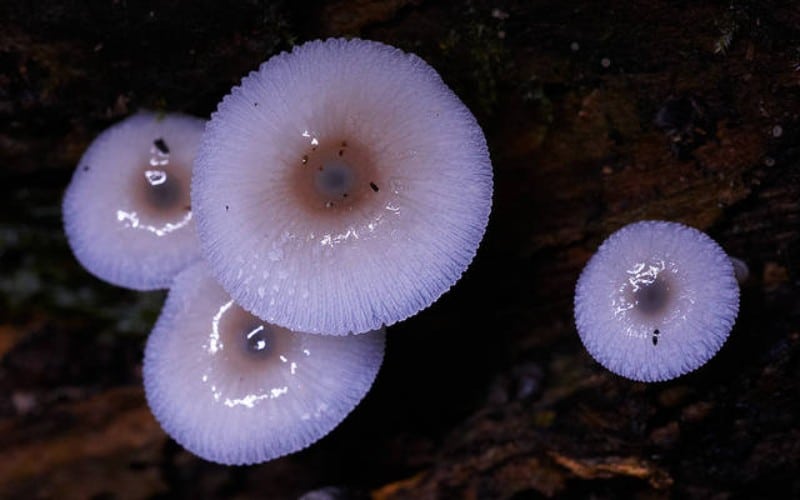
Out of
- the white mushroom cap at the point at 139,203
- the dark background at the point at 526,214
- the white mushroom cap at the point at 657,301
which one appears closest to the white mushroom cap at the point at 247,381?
the white mushroom cap at the point at 139,203

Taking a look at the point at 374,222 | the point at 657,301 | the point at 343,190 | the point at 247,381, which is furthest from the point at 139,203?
the point at 657,301

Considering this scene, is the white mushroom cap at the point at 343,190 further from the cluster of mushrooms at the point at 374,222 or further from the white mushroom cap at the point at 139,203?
the white mushroom cap at the point at 139,203

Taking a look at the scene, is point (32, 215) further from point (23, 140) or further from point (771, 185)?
point (771, 185)

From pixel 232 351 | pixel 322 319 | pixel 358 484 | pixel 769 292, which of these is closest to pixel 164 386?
pixel 232 351

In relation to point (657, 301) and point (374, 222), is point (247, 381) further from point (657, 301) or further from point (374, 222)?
point (657, 301)

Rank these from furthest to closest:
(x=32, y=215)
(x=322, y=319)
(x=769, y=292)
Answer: (x=32, y=215)
(x=769, y=292)
(x=322, y=319)

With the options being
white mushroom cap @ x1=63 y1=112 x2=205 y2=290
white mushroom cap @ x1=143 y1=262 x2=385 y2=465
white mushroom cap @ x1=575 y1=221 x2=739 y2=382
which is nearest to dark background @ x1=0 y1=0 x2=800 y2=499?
white mushroom cap @ x1=63 y1=112 x2=205 y2=290
